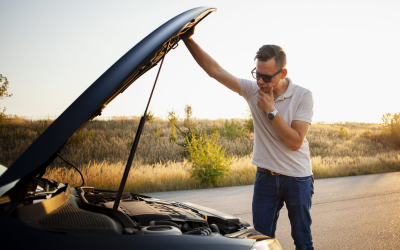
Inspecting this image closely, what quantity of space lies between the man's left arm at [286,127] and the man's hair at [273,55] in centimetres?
24

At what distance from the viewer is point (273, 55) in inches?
99.3

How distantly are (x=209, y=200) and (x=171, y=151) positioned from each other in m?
12.3

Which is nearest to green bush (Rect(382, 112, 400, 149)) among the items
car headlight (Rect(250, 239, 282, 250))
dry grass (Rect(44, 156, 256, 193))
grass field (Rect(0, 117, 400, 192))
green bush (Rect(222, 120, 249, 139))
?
grass field (Rect(0, 117, 400, 192))

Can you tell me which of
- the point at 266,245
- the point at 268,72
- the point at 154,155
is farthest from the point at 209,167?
the point at 154,155

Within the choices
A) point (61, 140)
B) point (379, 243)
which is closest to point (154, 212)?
point (61, 140)

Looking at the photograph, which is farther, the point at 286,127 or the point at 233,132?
the point at 233,132

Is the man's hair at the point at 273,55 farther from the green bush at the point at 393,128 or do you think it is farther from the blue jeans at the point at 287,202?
the green bush at the point at 393,128

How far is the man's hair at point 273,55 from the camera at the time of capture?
2.53 meters

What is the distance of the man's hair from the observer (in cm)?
253

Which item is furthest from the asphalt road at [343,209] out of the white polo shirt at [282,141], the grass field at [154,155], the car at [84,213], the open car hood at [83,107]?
the open car hood at [83,107]

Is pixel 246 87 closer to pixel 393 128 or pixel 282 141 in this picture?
pixel 282 141

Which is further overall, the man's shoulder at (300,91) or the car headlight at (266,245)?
the man's shoulder at (300,91)

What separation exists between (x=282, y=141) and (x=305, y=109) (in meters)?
0.35

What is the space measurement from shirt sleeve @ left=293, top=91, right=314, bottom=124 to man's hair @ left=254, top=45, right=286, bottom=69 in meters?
0.35
